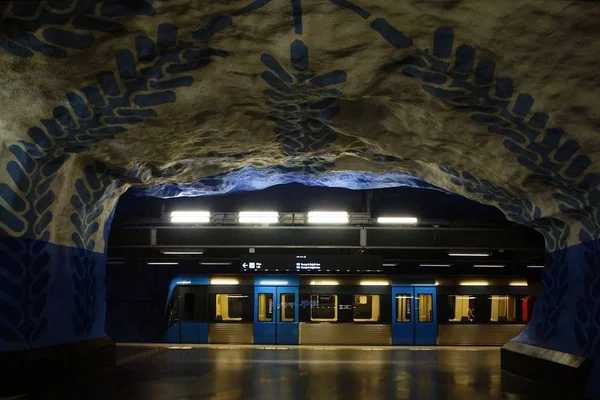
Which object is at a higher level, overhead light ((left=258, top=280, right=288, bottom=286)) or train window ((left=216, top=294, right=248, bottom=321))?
overhead light ((left=258, top=280, right=288, bottom=286))

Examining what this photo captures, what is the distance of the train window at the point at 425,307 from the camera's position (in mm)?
14781

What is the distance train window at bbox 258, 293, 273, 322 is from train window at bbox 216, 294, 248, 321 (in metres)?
0.46

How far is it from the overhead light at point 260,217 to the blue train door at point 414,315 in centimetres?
417

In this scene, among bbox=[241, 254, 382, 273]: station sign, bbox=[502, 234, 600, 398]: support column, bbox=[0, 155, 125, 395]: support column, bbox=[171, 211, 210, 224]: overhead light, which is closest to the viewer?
bbox=[0, 155, 125, 395]: support column

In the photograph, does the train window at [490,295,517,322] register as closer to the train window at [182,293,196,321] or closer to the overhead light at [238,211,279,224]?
the overhead light at [238,211,279,224]

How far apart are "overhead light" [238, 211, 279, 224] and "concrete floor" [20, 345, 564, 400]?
2.72 m

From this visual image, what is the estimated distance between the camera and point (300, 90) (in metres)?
5.40

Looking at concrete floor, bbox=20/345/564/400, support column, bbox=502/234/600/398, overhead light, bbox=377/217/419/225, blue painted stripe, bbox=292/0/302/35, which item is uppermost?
blue painted stripe, bbox=292/0/302/35

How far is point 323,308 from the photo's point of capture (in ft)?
48.2

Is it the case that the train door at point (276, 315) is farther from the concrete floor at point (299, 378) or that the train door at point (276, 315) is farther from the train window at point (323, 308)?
the concrete floor at point (299, 378)

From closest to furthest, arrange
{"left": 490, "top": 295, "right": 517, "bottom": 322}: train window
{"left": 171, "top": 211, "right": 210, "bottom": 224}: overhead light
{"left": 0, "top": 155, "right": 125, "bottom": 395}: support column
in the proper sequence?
1. {"left": 0, "top": 155, "right": 125, "bottom": 395}: support column
2. {"left": 171, "top": 211, "right": 210, "bottom": 224}: overhead light
3. {"left": 490, "top": 295, "right": 517, "bottom": 322}: train window

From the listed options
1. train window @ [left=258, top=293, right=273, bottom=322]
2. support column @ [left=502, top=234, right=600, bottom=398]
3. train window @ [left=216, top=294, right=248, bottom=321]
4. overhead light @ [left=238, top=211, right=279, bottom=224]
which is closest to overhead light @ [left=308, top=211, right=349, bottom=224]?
overhead light @ [left=238, top=211, right=279, bottom=224]

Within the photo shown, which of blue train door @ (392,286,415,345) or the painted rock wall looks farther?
blue train door @ (392,286,415,345)

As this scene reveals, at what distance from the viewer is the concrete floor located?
20.8ft
